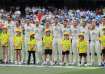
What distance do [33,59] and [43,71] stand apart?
217cm

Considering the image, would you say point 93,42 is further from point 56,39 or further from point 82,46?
point 56,39

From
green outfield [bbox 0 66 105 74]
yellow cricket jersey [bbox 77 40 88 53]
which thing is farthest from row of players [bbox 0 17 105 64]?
green outfield [bbox 0 66 105 74]

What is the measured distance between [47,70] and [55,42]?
191cm

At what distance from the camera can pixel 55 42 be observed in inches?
800

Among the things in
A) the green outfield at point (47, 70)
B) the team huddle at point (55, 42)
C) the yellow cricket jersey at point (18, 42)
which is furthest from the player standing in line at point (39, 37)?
the green outfield at point (47, 70)

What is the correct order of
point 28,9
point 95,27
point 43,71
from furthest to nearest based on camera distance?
1. point 28,9
2. point 95,27
3. point 43,71

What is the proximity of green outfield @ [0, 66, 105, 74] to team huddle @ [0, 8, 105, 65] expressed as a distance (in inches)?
38.5

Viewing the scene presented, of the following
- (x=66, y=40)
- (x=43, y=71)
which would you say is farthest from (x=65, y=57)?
(x=43, y=71)

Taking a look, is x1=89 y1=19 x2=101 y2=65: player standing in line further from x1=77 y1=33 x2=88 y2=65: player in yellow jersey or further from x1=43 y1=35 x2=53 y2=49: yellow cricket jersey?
x1=43 y1=35 x2=53 y2=49: yellow cricket jersey

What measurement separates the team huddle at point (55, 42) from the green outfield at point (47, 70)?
98 cm

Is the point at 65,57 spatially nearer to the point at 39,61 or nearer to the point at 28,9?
the point at 39,61

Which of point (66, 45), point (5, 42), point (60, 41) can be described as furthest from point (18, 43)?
point (66, 45)

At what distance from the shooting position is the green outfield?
18078mm

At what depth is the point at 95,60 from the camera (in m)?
20.2
